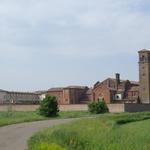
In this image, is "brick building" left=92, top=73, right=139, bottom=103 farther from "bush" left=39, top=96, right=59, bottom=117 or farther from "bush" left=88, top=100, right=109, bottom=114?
"bush" left=39, top=96, right=59, bottom=117

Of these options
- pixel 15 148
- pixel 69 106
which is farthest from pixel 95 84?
pixel 15 148

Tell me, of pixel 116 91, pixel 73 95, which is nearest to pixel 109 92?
pixel 116 91

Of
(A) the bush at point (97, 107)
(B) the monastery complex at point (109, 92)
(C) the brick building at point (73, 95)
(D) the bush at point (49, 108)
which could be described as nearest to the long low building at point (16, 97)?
(B) the monastery complex at point (109, 92)

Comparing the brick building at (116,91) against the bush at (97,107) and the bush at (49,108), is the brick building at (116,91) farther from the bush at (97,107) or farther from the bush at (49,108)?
the bush at (49,108)

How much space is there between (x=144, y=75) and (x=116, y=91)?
749 centimetres

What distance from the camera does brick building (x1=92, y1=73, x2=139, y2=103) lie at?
353 feet

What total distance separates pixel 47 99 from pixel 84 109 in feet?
63.7

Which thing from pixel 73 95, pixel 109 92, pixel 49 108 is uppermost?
pixel 109 92

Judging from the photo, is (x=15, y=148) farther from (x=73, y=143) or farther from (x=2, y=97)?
(x=2, y=97)

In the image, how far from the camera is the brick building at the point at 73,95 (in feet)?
379

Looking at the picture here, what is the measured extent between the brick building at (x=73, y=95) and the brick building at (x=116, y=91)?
4801 millimetres

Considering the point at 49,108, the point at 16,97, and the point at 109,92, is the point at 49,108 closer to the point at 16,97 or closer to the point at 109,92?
the point at 109,92

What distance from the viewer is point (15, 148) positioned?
2239 centimetres

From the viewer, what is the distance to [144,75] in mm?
106375
